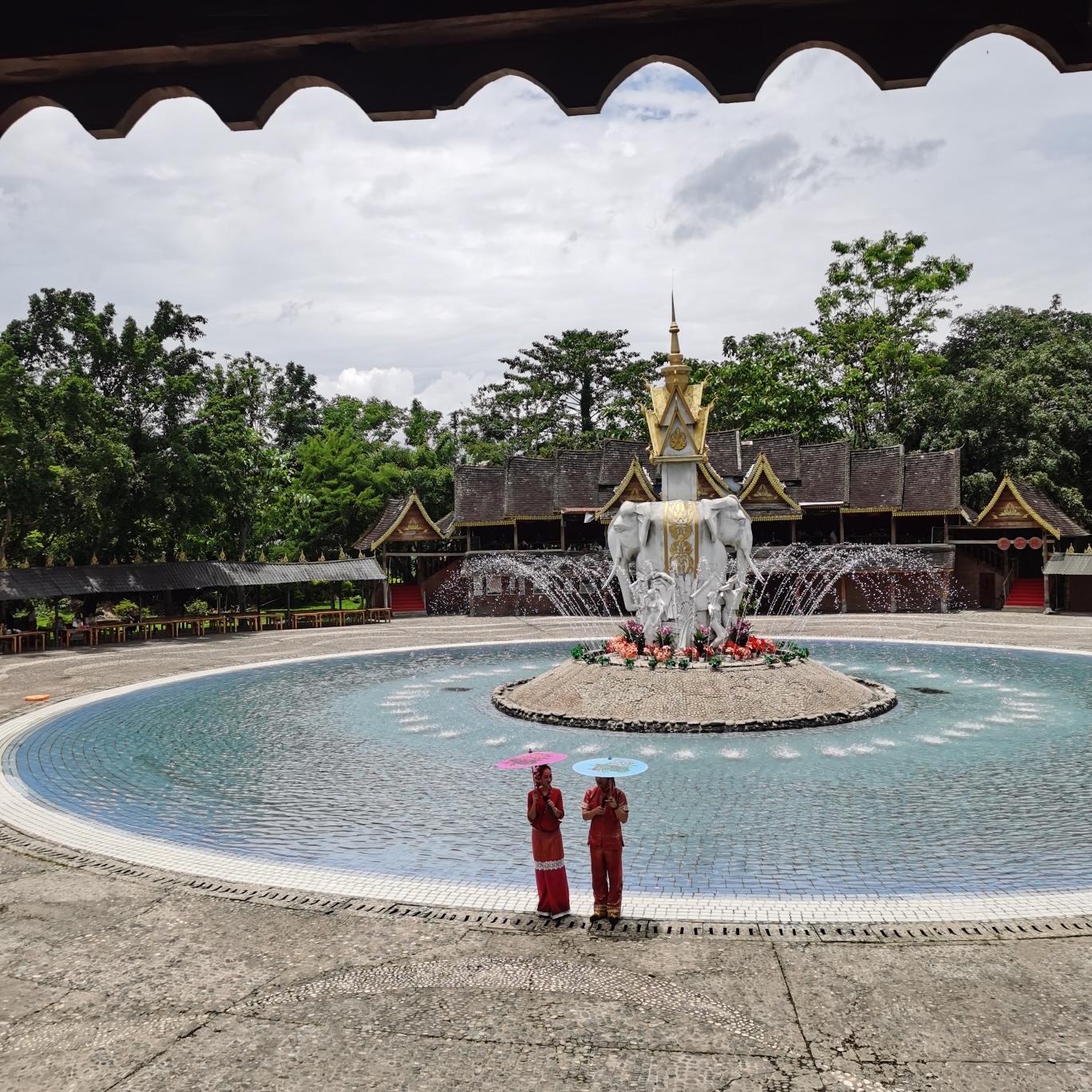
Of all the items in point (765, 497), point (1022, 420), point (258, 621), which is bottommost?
point (258, 621)

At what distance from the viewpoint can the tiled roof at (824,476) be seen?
43188 mm

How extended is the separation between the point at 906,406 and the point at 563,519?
21722 mm

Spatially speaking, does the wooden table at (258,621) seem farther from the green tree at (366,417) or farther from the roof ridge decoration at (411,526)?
the green tree at (366,417)

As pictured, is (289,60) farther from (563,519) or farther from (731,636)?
(563,519)

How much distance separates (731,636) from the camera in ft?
60.4

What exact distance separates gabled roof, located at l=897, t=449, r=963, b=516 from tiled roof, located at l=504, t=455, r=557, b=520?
16478mm

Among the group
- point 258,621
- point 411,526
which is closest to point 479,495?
point 411,526

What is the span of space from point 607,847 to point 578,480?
38320 mm

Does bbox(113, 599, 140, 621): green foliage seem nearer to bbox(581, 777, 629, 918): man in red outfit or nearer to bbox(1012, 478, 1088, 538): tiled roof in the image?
bbox(581, 777, 629, 918): man in red outfit

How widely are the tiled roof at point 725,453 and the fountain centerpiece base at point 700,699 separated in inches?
1096

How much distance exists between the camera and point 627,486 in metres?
41.7

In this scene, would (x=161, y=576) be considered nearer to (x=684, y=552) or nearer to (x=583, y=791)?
(x=684, y=552)

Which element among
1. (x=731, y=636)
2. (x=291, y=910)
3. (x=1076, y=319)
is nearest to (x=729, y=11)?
(x=291, y=910)

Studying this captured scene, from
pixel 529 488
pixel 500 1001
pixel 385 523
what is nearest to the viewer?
pixel 500 1001
